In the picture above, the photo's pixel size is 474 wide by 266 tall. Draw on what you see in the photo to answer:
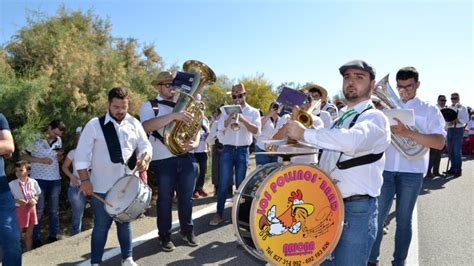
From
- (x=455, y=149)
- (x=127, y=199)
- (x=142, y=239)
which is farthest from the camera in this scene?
(x=455, y=149)

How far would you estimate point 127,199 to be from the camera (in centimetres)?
402

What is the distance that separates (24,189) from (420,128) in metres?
5.40

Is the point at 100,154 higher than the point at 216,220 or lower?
higher

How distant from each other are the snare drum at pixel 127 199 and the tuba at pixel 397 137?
2546 millimetres

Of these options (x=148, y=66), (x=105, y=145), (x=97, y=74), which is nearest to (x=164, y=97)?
(x=105, y=145)

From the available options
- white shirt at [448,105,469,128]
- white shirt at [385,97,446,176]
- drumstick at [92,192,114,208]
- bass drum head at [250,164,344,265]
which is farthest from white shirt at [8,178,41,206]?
white shirt at [448,105,469,128]

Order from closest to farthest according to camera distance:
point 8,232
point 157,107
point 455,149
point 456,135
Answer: point 8,232 → point 157,107 → point 455,149 → point 456,135

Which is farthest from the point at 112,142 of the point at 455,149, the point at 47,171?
the point at 455,149

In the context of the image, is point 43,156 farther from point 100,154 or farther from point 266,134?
point 266,134

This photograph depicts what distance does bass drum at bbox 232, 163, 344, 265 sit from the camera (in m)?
2.69

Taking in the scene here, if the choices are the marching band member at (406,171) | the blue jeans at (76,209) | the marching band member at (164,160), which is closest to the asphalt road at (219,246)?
the marching band member at (164,160)

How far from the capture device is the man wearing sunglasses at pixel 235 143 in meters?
6.32

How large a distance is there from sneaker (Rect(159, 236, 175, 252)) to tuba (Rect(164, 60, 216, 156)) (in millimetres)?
1109

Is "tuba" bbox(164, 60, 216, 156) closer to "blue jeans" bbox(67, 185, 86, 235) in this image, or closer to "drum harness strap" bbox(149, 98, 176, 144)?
"drum harness strap" bbox(149, 98, 176, 144)
